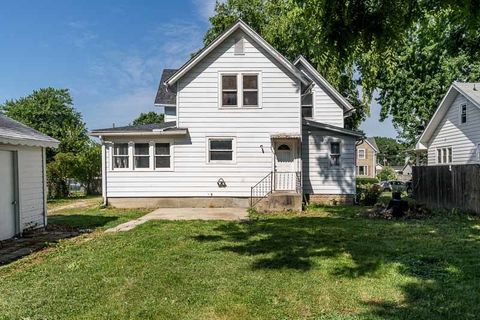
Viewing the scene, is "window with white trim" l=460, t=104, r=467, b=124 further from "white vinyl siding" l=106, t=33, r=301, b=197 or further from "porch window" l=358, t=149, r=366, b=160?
"porch window" l=358, t=149, r=366, b=160

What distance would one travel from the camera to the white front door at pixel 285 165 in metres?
16.7

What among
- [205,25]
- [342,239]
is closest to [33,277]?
[342,239]

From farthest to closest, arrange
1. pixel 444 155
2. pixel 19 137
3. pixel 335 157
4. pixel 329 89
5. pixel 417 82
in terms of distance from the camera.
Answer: pixel 417 82 → pixel 444 155 → pixel 329 89 → pixel 335 157 → pixel 19 137

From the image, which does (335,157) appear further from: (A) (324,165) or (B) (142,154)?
(B) (142,154)

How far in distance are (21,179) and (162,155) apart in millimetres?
7010

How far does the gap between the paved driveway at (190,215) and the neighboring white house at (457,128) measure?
11.8 m

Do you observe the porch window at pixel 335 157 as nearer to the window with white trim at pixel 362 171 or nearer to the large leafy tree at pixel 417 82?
the large leafy tree at pixel 417 82

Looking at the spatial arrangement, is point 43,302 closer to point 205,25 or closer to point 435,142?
point 435,142

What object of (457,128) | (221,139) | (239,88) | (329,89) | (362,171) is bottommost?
(362,171)

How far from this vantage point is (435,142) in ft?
75.9

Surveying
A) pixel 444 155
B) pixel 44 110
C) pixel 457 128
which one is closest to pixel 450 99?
pixel 457 128

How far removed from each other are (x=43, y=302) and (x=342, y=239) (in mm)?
6537

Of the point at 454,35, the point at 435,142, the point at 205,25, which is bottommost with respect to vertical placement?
the point at 435,142

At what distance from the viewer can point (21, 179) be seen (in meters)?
10.2
